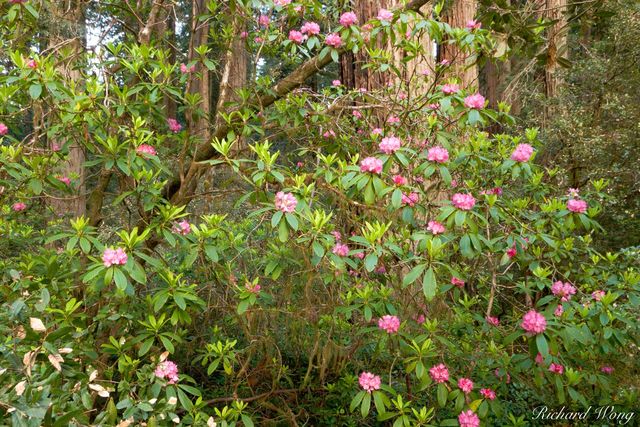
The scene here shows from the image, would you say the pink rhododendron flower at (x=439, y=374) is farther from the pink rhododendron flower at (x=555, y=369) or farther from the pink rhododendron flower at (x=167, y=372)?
the pink rhododendron flower at (x=167, y=372)

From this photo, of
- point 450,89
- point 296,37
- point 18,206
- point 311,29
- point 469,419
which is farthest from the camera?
point 18,206

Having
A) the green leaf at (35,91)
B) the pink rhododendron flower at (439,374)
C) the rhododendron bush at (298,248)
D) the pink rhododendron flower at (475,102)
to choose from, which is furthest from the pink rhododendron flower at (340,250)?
the green leaf at (35,91)

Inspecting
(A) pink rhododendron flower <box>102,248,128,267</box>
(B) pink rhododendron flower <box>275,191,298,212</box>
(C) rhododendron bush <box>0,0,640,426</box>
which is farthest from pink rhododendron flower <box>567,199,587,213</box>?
(A) pink rhododendron flower <box>102,248,128,267</box>

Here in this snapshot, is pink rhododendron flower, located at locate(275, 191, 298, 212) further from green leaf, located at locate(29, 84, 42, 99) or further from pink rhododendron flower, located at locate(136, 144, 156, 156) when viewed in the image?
green leaf, located at locate(29, 84, 42, 99)

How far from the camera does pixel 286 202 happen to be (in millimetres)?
2160

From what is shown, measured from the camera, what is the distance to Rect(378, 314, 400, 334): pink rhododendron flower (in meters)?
2.56

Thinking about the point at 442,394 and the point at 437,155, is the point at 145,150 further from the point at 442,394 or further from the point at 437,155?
the point at 442,394

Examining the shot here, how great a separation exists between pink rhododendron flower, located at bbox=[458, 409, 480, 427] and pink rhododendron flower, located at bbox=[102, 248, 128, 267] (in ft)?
5.61

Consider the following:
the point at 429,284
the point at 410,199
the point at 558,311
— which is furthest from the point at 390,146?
the point at 558,311

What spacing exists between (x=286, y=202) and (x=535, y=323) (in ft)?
4.07

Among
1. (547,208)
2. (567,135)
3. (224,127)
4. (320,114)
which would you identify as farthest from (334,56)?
(567,135)

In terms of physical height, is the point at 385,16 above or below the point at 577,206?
above

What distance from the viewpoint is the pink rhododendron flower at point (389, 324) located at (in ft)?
8.41

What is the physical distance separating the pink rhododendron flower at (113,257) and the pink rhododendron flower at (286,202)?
61 cm
